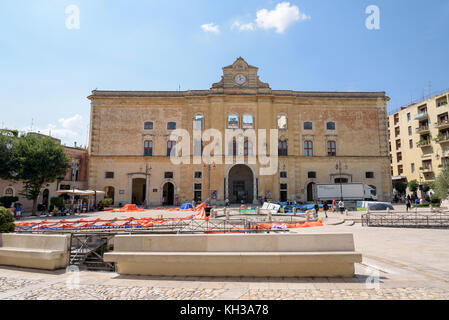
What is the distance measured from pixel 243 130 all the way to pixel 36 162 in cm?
2268

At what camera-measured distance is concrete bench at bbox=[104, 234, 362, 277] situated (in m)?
5.61

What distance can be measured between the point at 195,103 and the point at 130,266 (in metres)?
31.4

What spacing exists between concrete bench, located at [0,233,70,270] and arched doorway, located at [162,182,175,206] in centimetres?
2871

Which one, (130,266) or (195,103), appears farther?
(195,103)

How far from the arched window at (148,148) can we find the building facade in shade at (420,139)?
133ft

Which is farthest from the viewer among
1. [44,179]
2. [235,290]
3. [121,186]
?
[121,186]

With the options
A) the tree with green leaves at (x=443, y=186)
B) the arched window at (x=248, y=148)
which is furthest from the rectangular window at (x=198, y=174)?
the tree with green leaves at (x=443, y=186)

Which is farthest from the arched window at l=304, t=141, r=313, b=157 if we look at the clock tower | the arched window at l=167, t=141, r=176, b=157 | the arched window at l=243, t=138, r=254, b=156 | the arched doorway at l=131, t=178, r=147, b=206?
the arched doorway at l=131, t=178, r=147, b=206

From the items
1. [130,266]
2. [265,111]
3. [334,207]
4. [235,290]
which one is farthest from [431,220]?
[265,111]

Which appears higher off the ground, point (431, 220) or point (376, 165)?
point (376, 165)

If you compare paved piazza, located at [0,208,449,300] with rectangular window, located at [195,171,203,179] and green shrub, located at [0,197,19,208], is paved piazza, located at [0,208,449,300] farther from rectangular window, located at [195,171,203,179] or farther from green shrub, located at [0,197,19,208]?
rectangular window, located at [195,171,203,179]

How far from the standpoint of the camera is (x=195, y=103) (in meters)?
35.8

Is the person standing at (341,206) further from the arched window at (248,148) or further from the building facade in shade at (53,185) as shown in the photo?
the building facade in shade at (53,185)
